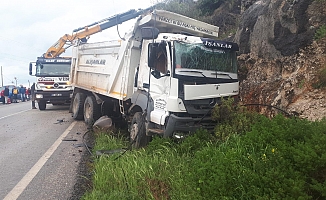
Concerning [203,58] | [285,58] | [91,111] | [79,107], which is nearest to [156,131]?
[203,58]

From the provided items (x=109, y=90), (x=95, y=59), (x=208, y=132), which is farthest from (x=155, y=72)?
(x=95, y=59)

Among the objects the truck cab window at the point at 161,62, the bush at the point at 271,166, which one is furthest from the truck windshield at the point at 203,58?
the bush at the point at 271,166

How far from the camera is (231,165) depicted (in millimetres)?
3537

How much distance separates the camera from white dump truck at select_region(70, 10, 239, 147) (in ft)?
19.7

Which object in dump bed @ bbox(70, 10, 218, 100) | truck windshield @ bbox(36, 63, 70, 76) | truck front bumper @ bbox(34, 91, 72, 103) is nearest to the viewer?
dump bed @ bbox(70, 10, 218, 100)

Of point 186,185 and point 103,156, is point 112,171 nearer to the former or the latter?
point 103,156

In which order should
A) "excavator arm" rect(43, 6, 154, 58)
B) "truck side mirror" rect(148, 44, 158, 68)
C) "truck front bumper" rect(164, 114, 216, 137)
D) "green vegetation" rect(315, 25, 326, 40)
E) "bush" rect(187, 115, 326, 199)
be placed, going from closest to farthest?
1. "bush" rect(187, 115, 326, 199)
2. "truck front bumper" rect(164, 114, 216, 137)
3. "green vegetation" rect(315, 25, 326, 40)
4. "truck side mirror" rect(148, 44, 158, 68)
5. "excavator arm" rect(43, 6, 154, 58)

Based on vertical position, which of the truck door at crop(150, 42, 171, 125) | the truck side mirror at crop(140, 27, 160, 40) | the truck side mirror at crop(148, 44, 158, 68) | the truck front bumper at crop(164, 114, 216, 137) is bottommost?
the truck front bumper at crop(164, 114, 216, 137)

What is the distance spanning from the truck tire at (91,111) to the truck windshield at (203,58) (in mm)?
4995

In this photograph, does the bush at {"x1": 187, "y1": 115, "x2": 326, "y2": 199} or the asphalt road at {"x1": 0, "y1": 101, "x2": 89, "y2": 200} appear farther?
the asphalt road at {"x1": 0, "y1": 101, "x2": 89, "y2": 200}

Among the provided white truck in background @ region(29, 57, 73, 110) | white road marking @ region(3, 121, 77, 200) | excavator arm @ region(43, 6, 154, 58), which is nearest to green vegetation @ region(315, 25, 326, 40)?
white road marking @ region(3, 121, 77, 200)

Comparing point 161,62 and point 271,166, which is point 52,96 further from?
point 271,166

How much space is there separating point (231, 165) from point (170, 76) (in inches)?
112

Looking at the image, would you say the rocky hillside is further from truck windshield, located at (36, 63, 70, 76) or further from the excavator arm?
truck windshield, located at (36, 63, 70, 76)
